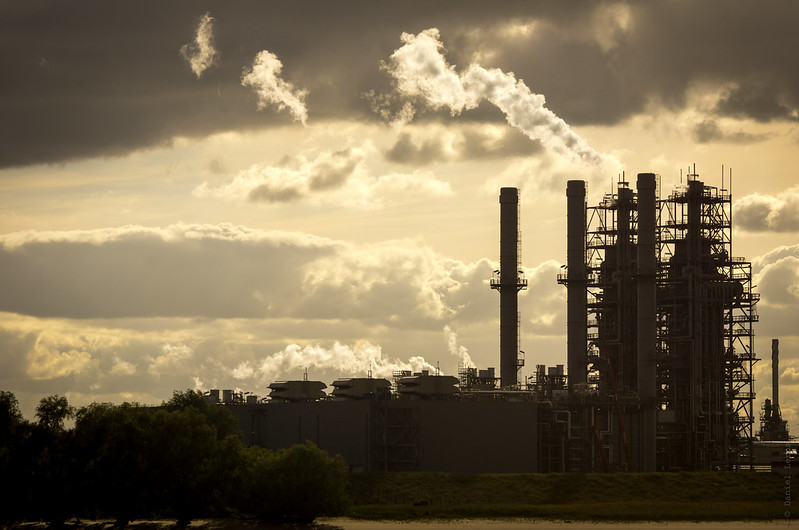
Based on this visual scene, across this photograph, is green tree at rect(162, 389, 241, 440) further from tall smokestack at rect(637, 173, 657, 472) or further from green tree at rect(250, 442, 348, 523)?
tall smokestack at rect(637, 173, 657, 472)

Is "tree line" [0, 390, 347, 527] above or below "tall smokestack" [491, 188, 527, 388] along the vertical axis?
below

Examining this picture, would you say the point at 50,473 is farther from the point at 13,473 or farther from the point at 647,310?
the point at 647,310

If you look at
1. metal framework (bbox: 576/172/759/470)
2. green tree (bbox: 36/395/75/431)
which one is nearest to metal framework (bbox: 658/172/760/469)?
metal framework (bbox: 576/172/759/470)

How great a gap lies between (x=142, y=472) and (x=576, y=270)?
54.7 metres

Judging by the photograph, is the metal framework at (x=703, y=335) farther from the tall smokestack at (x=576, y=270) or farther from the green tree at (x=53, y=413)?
the green tree at (x=53, y=413)

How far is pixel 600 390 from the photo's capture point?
125 metres

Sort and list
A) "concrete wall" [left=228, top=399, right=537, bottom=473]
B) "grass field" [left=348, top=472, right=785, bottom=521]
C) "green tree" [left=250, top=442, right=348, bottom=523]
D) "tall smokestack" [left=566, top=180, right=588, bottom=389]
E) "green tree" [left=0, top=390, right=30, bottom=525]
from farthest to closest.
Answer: "tall smokestack" [left=566, top=180, right=588, bottom=389], "concrete wall" [left=228, top=399, right=537, bottom=473], "grass field" [left=348, top=472, right=785, bottom=521], "green tree" [left=250, top=442, right=348, bottom=523], "green tree" [left=0, top=390, right=30, bottom=525]

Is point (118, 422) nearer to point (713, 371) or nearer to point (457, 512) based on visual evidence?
point (457, 512)

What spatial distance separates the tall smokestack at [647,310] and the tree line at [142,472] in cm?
3799

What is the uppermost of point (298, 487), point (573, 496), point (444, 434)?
point (444, 434)

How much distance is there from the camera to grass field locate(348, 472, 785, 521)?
95062mm

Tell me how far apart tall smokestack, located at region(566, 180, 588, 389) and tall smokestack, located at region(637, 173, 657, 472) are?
7.36 meters

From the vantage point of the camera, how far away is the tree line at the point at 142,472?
3415 inches

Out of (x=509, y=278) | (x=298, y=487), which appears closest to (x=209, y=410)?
(x=298, y=487)
